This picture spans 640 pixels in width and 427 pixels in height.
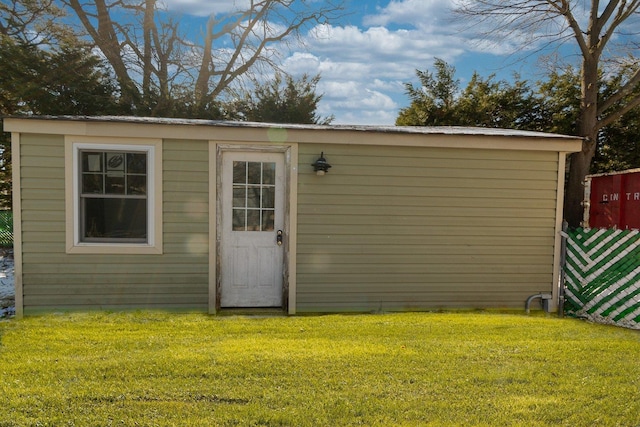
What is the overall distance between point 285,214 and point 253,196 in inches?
19.1

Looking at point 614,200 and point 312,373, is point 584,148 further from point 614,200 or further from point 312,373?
point 312,373

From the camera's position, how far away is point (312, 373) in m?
3.50

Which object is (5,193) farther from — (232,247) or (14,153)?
(232,247)

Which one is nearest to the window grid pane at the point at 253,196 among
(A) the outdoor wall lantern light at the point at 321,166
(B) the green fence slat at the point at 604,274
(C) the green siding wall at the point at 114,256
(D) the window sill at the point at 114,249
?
(C) the green siding wall at the point at 114,256

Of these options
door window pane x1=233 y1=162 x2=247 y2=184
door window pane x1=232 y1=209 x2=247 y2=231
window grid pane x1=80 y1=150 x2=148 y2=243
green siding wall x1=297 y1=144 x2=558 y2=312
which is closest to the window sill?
window grid pane x1=80 y1=150 x2=148 y2=243

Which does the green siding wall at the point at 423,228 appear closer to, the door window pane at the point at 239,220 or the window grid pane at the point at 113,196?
the door window pane at the point at 239,220

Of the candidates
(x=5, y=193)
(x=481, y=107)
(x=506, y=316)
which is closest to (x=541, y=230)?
(x=506, y=316)

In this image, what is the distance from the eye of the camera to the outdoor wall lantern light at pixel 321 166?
5.70m

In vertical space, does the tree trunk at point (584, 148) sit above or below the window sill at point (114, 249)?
above

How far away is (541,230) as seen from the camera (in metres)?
6.30

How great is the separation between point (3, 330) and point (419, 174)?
16.9 ft

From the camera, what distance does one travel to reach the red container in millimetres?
8289

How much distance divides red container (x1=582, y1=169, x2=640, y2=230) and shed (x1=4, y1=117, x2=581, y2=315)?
3.15 m

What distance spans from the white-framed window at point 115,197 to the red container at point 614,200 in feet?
25.8
